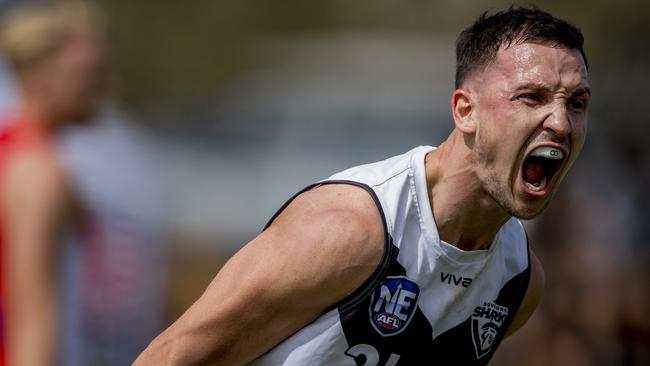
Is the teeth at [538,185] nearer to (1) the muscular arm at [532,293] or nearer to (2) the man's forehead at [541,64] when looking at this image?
(2) the man's forehead at [541,64]

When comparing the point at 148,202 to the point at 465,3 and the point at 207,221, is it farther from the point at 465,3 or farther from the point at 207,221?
the point at 465,3

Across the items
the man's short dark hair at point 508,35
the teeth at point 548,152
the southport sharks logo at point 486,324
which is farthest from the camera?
the southport sharks logo at point 486,324

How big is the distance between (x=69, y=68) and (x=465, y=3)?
1036 cm

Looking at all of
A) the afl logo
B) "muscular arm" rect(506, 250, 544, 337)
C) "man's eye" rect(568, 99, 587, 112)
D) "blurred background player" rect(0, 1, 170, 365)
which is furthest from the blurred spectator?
"man's eye" rect(568, 99, 587, 112)

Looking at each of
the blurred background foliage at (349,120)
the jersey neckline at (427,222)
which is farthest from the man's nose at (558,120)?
the blurred background foliage at (349,120)

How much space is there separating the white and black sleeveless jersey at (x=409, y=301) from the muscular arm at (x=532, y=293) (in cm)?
21

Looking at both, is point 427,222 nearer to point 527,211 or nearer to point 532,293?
point 527,211

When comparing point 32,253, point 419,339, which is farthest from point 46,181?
point 419,339

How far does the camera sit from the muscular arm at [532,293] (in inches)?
177

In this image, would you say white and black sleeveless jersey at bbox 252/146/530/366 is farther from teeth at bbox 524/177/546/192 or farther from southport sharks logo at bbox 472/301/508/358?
teeth at bbox 524/177/546/192

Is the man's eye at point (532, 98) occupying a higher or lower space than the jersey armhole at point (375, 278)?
higher

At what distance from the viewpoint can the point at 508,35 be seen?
4.05m

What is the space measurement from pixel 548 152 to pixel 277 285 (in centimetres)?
97

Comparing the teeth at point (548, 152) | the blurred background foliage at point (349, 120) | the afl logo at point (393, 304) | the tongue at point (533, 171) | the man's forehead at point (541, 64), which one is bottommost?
the blurred background foliage at point (349, 120)
